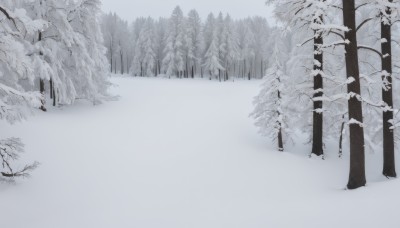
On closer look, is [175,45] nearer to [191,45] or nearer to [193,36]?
[191,45]

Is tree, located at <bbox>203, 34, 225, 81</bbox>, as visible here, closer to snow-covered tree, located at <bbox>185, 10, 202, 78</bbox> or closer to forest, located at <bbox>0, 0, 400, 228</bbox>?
snow-covered tree, located at <bbox>185, 10, 202, 78</bbox>

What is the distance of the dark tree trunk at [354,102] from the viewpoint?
9.52m

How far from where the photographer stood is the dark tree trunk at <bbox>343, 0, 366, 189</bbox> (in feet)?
31.2

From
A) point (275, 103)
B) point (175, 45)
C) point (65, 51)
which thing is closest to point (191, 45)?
point (175, 45)

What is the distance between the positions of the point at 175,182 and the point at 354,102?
618 cm

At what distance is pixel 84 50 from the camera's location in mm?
21672

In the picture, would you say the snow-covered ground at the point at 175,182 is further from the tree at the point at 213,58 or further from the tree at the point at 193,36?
the tree at the point at 193,36

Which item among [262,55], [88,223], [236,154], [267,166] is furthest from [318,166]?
[262,55]

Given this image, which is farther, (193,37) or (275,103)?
(193,37)

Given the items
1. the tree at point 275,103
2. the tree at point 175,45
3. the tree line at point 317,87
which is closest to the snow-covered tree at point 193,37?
the tree at point 175,45

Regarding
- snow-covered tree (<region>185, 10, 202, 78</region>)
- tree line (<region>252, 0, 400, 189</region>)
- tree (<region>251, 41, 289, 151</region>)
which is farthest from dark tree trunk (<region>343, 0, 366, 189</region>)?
snow-covered tree (<region>185, 10, 202, 78</region>)

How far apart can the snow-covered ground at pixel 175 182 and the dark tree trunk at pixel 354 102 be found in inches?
20.3

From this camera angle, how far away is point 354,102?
986cm

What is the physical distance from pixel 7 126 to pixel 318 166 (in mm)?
13728
